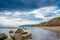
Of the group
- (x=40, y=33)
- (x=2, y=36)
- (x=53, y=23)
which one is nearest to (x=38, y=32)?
(x=40, y=33)

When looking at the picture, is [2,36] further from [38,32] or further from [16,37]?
[38,32]

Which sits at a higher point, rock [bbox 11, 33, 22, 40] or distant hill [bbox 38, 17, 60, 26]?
distant hill [bbox 38, 17, 60, 26]

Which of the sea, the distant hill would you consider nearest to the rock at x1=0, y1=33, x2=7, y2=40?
the sea

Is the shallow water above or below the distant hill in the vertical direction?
below

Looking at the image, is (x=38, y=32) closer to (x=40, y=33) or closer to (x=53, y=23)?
(x=40, y=33)

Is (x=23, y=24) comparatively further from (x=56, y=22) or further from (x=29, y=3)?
(x=56, y=22)

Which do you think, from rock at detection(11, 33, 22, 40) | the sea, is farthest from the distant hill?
rock at detection(11, 33, 22, 40)

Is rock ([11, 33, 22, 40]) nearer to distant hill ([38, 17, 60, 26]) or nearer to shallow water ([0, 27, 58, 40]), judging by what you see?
shallow water ([0, 27, 58, 40])

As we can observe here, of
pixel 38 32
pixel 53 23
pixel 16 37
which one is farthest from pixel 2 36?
pixel 53 23

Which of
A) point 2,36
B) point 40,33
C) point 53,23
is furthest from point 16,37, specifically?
point 53,23

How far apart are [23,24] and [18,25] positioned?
56 millimetres

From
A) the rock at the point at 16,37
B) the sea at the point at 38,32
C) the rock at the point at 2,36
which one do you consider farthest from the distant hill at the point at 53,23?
the rock at the point at 2,36

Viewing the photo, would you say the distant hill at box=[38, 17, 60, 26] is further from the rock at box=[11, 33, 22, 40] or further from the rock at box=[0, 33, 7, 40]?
the rock at box=[0, 33, 7, 40]

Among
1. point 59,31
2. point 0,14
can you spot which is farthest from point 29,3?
point 59,31
